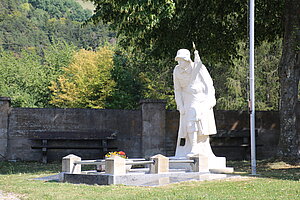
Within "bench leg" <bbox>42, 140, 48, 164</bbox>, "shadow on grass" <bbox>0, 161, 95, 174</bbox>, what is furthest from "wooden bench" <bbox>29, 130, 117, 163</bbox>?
"shadow on grass" <bbox>0, 161, 95, 174</bbox>

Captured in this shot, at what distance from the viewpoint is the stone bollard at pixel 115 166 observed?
39.7 ft

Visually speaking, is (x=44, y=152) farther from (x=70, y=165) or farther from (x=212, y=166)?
(x=212, y=166)

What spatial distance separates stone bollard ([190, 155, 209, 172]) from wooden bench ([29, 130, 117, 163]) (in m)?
7.73

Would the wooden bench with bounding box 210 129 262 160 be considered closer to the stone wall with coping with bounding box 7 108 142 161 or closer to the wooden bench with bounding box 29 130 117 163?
the stone wall with coping with bounding box 7 108 142 161

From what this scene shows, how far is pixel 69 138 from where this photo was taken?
20609mm

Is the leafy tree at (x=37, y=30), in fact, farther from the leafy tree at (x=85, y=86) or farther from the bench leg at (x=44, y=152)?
the bench leg at (x=44, y=152)

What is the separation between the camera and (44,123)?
20.7m

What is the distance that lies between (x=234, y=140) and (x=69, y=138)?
7.39 m

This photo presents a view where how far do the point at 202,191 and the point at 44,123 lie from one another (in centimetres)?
1179

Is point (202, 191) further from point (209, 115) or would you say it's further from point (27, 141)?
point (27, 141)

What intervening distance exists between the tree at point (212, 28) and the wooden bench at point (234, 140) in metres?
3.36

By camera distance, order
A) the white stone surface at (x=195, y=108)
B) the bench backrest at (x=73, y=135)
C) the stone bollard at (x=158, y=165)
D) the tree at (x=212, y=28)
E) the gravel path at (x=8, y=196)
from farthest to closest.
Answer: the bench backrest at (x=73, y=135) < the tree at (x=212, y=28) < the white stone surface at (x=195, y=108) < the stone bollard at (x=158, y=165) < the gravel path at (x=8, y=196)

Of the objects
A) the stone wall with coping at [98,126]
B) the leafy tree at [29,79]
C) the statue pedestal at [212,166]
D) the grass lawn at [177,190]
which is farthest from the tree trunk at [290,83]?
the leafy tree at [29,79]

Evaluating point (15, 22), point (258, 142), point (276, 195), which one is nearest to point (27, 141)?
point (258, 142)
